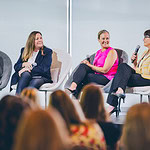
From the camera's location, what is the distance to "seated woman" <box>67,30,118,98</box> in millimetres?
4375

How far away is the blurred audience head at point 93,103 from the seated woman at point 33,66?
2802 millimetres

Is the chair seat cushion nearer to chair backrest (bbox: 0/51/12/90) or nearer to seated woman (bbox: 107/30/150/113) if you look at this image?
seated woman (bbox: 107/30/150/113)

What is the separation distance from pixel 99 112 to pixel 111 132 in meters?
0.12

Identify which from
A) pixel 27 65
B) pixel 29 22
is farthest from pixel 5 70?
pixel 29 22

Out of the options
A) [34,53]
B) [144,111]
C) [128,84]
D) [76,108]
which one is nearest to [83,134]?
[76,108]

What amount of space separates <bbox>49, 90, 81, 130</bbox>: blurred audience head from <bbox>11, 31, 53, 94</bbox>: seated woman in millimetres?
2981

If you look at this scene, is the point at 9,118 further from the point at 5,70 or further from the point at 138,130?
the point at 5,70

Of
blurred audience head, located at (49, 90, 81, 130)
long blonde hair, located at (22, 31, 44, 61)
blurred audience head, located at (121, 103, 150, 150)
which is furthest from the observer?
long blonde hair, located at (22, 31, 44, 61)

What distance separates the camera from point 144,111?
100cm

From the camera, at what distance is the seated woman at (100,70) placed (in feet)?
14.4

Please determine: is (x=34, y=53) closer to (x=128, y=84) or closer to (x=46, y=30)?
(x=128, y=84)

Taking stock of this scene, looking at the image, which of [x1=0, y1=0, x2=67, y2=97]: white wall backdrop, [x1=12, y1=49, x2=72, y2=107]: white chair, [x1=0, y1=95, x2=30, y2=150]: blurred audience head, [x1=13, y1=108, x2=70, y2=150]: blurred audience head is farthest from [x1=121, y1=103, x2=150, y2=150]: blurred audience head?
[x1=0, y1=0, x2=67, y2=97]: white wall backdrop

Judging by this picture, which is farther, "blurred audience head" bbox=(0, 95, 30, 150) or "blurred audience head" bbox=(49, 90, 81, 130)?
"blurred audience head" bbox=(49, 90, 81, 130)

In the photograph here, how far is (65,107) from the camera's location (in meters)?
1.32
